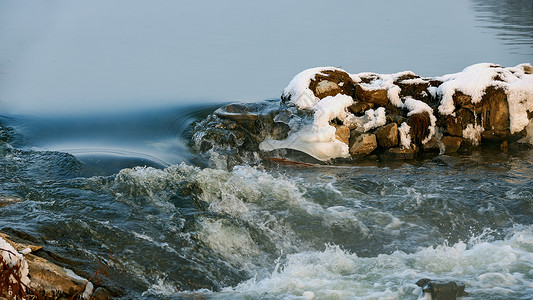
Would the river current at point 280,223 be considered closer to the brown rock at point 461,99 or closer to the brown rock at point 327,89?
the brown rock at point 461,99

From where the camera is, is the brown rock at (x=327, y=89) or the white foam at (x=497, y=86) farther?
the brown rock at (x=327, y=89)

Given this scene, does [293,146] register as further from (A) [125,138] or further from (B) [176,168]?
(A) [125,138]

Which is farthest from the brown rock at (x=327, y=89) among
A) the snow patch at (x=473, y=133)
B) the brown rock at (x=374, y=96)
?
the snow patch at (x=473, y=133)

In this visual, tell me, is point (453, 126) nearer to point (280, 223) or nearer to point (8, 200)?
point (280, 223)

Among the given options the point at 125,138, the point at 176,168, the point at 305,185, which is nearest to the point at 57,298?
the point at 176,168

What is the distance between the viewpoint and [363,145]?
8281 millimetres

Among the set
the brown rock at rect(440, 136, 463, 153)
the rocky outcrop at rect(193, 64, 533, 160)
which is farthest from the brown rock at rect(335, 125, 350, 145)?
the brown rock at rect(440, 136, 463, 153)

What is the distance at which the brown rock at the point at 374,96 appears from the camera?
881 cm

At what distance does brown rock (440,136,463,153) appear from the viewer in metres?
8.48

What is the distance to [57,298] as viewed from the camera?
4.22 metres

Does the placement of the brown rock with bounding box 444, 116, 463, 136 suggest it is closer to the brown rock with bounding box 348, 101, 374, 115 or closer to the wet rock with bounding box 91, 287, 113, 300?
the brown rock with bounding box 348, 101, 374, 115

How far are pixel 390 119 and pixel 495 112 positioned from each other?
63.1 inches

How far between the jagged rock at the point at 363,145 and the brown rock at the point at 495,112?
174 cm

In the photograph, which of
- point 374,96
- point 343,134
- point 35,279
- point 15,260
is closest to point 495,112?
point 374,96
